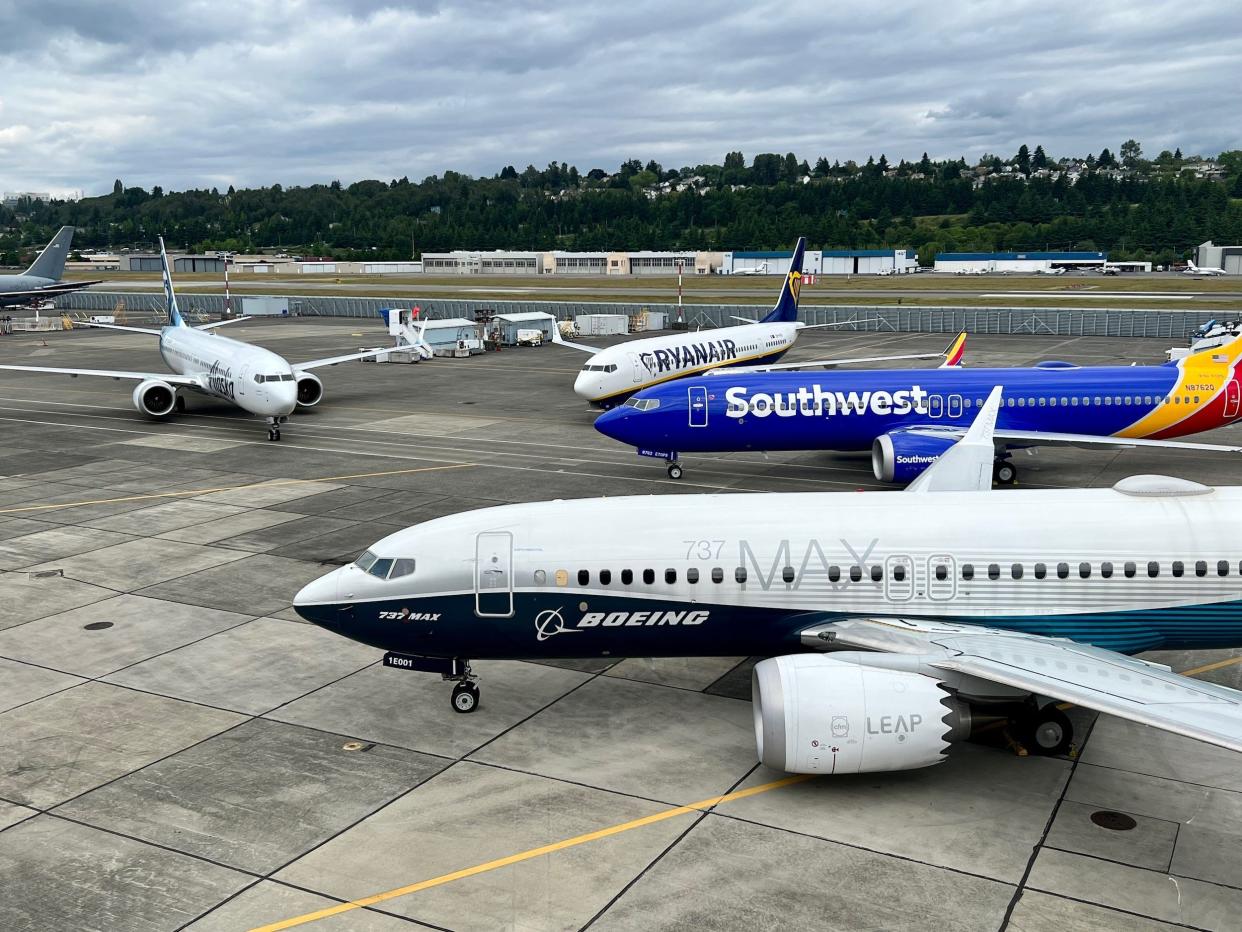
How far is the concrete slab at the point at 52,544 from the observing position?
30266mm

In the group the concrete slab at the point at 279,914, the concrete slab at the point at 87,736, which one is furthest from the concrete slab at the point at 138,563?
the concrete slab at the point at 279,914

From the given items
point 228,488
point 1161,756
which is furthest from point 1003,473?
point 228,488

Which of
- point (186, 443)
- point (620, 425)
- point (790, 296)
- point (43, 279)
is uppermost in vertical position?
point (43, 279)

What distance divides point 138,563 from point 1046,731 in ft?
80.4

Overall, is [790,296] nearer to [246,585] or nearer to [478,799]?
[246,585]

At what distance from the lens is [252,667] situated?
22.2 m

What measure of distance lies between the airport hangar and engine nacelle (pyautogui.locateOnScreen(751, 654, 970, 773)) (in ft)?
2.85

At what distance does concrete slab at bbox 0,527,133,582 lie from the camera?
30266 mm

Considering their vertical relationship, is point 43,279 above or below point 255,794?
above

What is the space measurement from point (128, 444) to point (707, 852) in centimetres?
4170

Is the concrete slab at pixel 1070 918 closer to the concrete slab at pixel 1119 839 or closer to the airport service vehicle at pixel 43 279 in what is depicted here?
the concrete slab at pixel 1119 839

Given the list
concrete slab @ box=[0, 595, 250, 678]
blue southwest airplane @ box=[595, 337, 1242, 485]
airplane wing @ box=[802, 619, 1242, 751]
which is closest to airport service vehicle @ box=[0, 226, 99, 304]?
blue southwest airplane @ box=[595, 337, 1242, 485]

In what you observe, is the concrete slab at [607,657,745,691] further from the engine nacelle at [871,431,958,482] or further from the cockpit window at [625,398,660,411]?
the cockpit window at [625,398,660,411]

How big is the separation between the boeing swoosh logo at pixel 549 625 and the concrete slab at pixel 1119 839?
8516 millimetres
